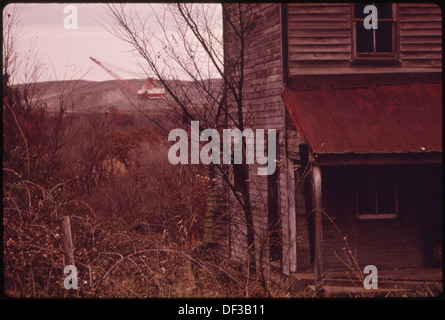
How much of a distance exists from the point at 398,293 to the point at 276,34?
5.86 metres

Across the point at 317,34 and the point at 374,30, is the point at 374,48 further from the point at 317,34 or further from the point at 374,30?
the point at 317,34

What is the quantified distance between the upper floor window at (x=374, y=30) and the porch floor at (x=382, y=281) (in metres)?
4.51

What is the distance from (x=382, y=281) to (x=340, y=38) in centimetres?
503

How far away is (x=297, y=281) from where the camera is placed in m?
11.4

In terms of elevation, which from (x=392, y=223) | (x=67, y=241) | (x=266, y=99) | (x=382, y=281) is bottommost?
(x=382, y=281)

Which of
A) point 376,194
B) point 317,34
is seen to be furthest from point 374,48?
point 376,194

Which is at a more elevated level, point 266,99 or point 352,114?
point 266,99

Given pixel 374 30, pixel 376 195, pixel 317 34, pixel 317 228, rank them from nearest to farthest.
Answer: pixel 317 228
pixel 317 34
pixel 374 30
pixel 376 195

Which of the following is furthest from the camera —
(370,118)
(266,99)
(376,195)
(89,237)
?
(266,99)

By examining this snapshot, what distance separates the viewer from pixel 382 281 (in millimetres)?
10414

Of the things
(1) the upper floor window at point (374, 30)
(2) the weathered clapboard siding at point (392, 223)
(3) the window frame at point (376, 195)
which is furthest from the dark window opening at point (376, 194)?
(1) the upper floor window at point (374, 30)

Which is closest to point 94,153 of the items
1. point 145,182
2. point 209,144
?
point 145,182

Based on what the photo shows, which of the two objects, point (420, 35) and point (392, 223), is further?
point (392, 223)

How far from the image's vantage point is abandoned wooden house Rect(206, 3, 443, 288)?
11.3 m
